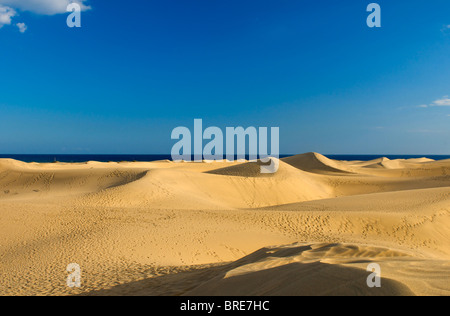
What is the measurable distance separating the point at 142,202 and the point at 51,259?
8.52 metres

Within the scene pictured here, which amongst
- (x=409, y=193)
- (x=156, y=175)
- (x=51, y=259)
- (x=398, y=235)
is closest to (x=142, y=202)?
(x=156, y=175)

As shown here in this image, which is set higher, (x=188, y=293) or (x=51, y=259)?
(x=188, y=293)

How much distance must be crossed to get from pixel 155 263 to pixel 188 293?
3.41 metres

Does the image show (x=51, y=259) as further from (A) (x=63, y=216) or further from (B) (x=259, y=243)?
(B) (x=259, y=243)

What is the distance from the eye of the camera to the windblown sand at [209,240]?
13.6ft

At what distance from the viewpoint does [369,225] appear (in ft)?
39.9

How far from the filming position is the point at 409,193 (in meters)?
17.5

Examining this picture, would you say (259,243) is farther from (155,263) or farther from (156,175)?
(156,175)

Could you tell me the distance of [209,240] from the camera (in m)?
10.0

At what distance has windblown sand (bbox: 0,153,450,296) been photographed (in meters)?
4.16
